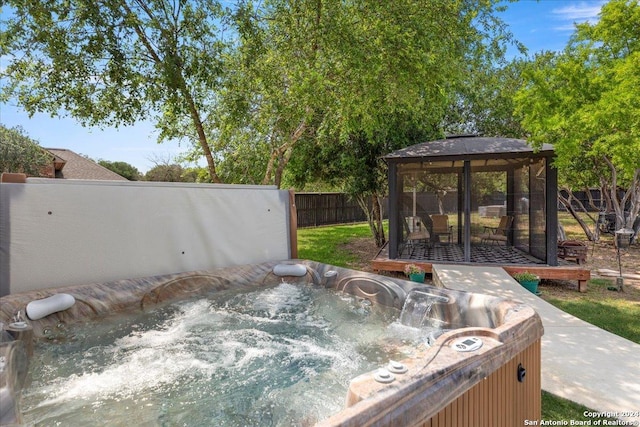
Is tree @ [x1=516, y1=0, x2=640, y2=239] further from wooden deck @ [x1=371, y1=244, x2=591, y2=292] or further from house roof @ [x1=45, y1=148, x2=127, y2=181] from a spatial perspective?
house roof @ [x1=45, y1=148, x2=127, y2=181]

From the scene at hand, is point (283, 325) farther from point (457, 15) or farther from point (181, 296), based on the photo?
point (457, 15)

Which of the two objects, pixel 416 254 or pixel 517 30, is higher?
pixel 517 30

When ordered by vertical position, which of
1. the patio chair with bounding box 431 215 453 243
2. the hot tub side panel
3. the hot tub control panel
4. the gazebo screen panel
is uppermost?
the gazebo screen panel

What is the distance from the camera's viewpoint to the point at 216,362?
287 centimetres

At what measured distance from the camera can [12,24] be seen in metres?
5.09

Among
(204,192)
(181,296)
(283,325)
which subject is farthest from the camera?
(204,192)

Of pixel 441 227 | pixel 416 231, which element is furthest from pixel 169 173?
pixel 441 227

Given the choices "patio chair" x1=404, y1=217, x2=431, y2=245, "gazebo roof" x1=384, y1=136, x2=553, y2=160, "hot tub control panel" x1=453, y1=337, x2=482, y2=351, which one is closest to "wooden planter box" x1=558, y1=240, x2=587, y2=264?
"gazebo roof" x1=384, y1=136, x2=553, y2=160

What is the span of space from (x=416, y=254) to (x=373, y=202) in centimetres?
276

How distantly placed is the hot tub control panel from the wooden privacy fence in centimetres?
1213

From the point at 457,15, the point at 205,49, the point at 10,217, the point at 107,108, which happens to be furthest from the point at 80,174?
the point at 457,15

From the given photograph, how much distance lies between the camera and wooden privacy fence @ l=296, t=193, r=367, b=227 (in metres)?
14.9

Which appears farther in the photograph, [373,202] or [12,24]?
[373,202]

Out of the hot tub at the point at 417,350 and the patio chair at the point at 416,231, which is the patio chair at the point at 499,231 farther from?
the hot tub at the point at 417,350
